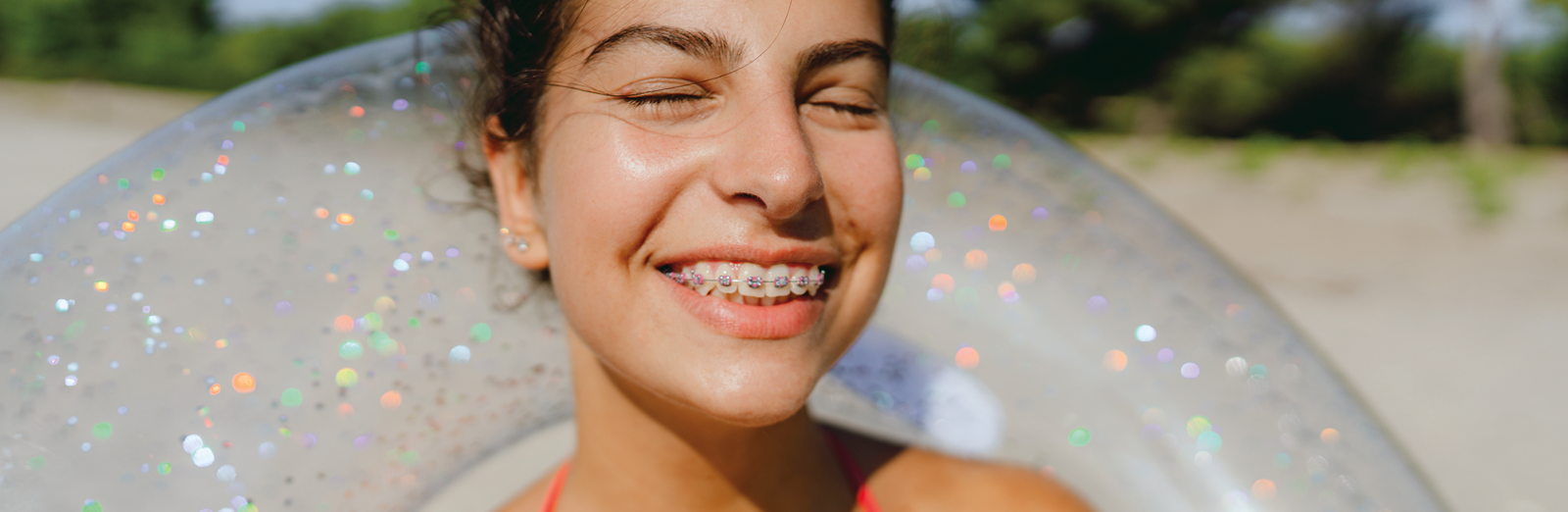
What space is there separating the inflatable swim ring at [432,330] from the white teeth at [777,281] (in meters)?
0.56

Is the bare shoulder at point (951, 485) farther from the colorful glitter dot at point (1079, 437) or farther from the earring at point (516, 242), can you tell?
the earring at point (516, 242)

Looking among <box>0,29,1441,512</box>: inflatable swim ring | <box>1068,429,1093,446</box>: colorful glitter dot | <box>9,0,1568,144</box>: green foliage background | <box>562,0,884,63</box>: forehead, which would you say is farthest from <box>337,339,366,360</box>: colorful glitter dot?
<box>9,0,1568,144</box>: green foliage background

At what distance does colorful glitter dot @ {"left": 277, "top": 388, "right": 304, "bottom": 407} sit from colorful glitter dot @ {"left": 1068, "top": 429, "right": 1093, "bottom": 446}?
112 cm

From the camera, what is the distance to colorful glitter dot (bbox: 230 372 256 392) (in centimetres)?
→ 111

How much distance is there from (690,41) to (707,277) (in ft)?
0.75

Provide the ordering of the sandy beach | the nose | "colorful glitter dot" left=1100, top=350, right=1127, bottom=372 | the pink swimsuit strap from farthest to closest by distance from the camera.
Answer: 1. the sandy beach
2. "colorful glitter dot" left=1100, top=350, right=1127, bottom=372
3. the pink swimsuit strap
4. the nose

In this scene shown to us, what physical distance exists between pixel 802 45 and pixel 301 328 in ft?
2.44

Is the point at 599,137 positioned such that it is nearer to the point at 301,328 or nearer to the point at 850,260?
the point at 850,260

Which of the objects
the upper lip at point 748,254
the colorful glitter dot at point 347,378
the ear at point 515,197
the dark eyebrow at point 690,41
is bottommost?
the colorful glitter dot at point 347,378

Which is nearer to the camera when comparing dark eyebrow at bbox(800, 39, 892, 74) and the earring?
dark eyebrow at bbox(800, 39, 892, 74)

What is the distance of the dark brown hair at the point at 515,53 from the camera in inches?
40.0

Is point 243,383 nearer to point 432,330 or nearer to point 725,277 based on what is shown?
point 432,330

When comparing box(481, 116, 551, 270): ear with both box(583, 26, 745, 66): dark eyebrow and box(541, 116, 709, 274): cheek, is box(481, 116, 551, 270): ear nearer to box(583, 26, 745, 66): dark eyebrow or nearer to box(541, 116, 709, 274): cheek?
box(541, 116, 709, 274): cheek

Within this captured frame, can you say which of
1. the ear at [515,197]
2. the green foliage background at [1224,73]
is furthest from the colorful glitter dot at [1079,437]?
the green foliage background at [1224,73]
